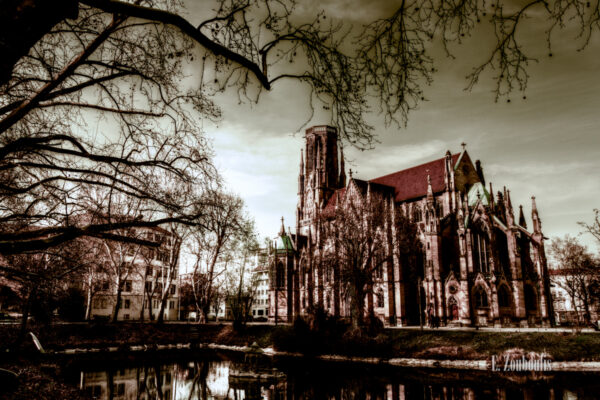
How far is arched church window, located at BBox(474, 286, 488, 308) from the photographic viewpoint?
44500 millimetres

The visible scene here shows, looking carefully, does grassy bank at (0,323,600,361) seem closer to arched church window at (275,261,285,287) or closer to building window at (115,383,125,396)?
building window at (115,383,125,396)

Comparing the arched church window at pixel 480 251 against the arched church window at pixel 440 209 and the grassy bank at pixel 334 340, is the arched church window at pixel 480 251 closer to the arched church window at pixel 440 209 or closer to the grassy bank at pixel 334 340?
the arched church window at pixel 440 209

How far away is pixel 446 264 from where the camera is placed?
50625mm

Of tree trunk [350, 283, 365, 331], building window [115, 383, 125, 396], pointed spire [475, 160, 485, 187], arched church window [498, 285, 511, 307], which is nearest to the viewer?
building window [115, 383, 125, 396]

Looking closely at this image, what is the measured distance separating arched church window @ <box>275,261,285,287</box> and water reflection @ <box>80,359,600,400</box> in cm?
3638

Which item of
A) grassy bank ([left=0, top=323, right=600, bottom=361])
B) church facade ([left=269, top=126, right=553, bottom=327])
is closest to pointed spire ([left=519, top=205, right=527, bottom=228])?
church facade ([left=269, top=126, right=553, bottom=327])

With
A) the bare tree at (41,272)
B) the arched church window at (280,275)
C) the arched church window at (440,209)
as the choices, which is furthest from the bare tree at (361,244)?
the bare tree at (41,272)

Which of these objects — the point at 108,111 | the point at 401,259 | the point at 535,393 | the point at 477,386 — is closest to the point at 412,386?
the point at 477,386

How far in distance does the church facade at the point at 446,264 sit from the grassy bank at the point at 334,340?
3.29 meters

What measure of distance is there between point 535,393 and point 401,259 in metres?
27.9

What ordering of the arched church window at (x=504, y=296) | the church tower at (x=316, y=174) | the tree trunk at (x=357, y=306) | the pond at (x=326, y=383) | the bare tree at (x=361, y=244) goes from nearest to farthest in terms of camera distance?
1. the pond at (x=326, y=383)
2. the tree trunk at (x=357, y=306)
3. the bare tree at (x=361, y=244)
4. the arched church window at (x=504, y=296)
5. the church tower at (x=316, y=174)

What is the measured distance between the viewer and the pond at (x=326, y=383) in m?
20.7

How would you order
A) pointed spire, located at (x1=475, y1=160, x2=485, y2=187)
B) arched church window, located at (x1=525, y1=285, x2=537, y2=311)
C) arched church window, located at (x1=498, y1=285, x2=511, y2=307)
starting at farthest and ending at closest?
pointed spire, located at (x1=475, y1=160, x2=485, y2=187)
arched church window, located at (x1=525, y1=285, x2=537, y2=311)
arched church window, located at (x1=498, y1=285, x2=511, y2=307)

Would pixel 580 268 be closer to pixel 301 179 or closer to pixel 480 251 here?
pixel 480 251
